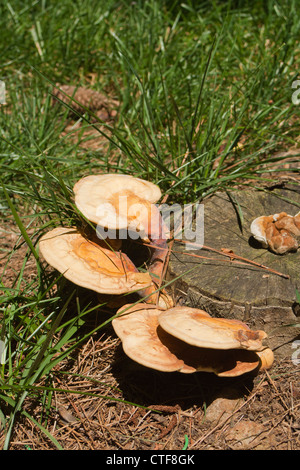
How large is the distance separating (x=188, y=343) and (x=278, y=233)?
1.03 meters

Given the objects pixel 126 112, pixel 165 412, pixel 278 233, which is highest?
pixel 126 112

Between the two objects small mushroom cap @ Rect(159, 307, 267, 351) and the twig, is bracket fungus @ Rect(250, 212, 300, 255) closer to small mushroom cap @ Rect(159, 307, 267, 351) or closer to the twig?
the twig

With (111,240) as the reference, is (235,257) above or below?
below

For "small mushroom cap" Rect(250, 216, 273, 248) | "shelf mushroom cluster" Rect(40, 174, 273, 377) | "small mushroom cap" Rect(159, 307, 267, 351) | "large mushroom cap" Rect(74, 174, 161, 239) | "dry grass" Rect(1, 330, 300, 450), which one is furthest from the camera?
"small mushroom cap" Rect(250, 216, 273, 248)

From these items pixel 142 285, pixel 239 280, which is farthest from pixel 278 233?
pixel 142 285

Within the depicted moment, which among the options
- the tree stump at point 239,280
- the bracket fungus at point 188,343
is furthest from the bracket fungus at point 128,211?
the bracket fungus at point 188,343

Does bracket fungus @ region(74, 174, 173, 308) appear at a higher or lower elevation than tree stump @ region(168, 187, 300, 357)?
higher

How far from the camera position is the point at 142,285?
256 centimetres

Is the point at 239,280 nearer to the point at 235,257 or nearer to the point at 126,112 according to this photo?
the point at 235,257

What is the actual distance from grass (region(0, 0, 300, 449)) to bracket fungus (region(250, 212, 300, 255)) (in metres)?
0.54

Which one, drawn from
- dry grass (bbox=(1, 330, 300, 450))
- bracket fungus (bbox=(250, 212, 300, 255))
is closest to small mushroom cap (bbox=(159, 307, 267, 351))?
dry grass (bbox=(1, 330, 300, 450))

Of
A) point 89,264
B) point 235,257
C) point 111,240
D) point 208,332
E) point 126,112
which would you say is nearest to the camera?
point 208,332

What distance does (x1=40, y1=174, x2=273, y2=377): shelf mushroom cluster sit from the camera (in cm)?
227

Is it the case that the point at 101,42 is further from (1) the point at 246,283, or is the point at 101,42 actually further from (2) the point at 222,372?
(2) the point at 222,372
